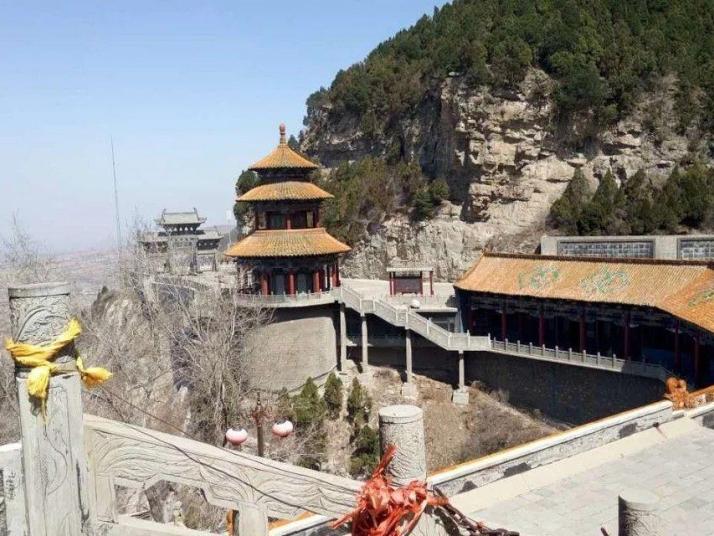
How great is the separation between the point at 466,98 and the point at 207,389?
24.0 meters

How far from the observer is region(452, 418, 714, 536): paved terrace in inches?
292

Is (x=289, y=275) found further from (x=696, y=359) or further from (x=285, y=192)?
(x=696, y=359)

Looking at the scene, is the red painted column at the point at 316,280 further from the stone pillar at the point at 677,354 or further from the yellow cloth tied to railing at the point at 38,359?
the yellow cloth tied to railing at the point at 38,359

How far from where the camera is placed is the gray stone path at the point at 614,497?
7.35 m

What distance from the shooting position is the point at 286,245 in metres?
26.6


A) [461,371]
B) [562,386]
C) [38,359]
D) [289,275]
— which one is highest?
[38,359]

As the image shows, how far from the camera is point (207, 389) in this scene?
2112 cm

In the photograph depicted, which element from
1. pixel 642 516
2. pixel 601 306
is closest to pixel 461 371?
pixel 601 306

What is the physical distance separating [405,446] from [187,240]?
4715cm

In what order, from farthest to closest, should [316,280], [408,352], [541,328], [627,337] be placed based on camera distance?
1. [316,280]
2. [408,352]
3. [541,328]
4. [627,337]

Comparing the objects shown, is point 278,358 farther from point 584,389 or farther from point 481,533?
point 481,533

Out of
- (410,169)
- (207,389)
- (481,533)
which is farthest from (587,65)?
(481,533)

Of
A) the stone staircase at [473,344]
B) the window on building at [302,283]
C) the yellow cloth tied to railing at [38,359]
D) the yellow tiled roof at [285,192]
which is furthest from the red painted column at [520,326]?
the yellow cloth tied to railing at [38,359]

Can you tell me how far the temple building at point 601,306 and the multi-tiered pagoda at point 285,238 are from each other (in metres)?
6.32
